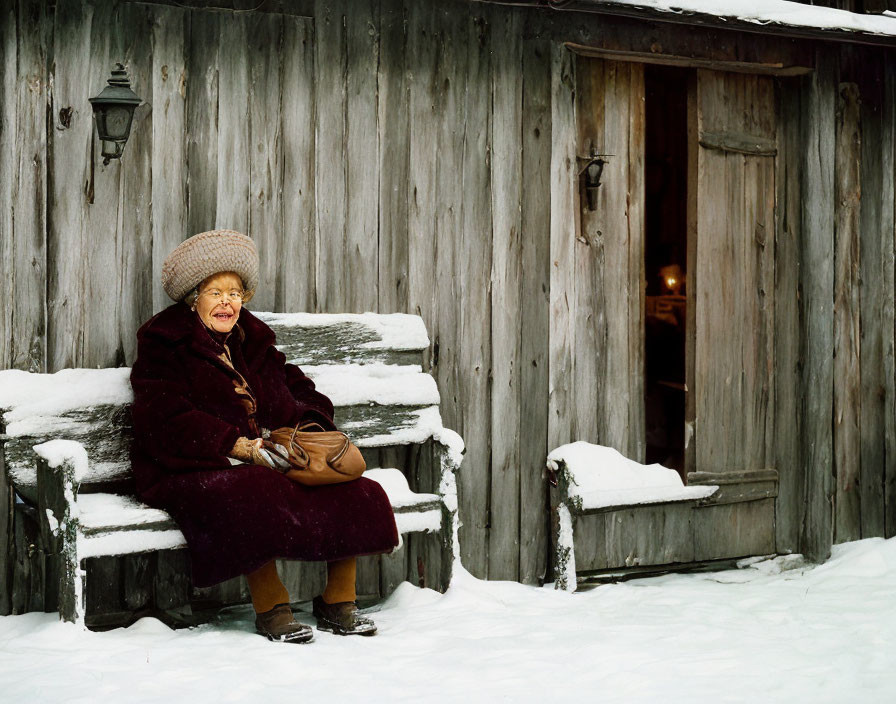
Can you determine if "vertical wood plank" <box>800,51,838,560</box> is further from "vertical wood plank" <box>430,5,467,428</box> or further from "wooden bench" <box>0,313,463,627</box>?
"wooden bench" <box>0,313,463,627</box>

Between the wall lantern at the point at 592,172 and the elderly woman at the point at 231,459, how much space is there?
193 centimetres

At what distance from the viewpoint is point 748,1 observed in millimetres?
5883

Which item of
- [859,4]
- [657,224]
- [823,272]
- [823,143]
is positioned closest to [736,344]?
[823,272]

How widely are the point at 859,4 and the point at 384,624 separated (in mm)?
4465

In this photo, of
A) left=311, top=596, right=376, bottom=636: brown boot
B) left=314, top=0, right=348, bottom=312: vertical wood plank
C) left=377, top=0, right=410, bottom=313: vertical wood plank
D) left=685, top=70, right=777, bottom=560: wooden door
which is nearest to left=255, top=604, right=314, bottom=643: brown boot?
left=311, top=596, right=376, bottom=636: brown boot

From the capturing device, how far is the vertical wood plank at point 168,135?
16.3ft

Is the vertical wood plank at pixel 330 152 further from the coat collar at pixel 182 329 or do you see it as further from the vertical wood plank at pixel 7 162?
the vertical wood plank at pixel 7 162

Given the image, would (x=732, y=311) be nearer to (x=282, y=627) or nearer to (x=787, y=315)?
(x=787, y=315)

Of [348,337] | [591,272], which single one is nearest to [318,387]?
[348,337]

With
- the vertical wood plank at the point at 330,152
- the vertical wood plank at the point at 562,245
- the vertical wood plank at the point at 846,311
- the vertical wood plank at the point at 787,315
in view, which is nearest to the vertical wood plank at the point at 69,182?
the vertical wood plank at the point at 330,152

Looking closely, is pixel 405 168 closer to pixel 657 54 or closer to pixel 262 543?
pixel 657 54

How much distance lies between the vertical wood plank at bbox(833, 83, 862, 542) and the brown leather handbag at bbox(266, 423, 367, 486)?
3313mm

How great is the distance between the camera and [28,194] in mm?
4746

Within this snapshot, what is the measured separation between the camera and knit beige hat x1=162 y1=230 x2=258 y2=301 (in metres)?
4.62
